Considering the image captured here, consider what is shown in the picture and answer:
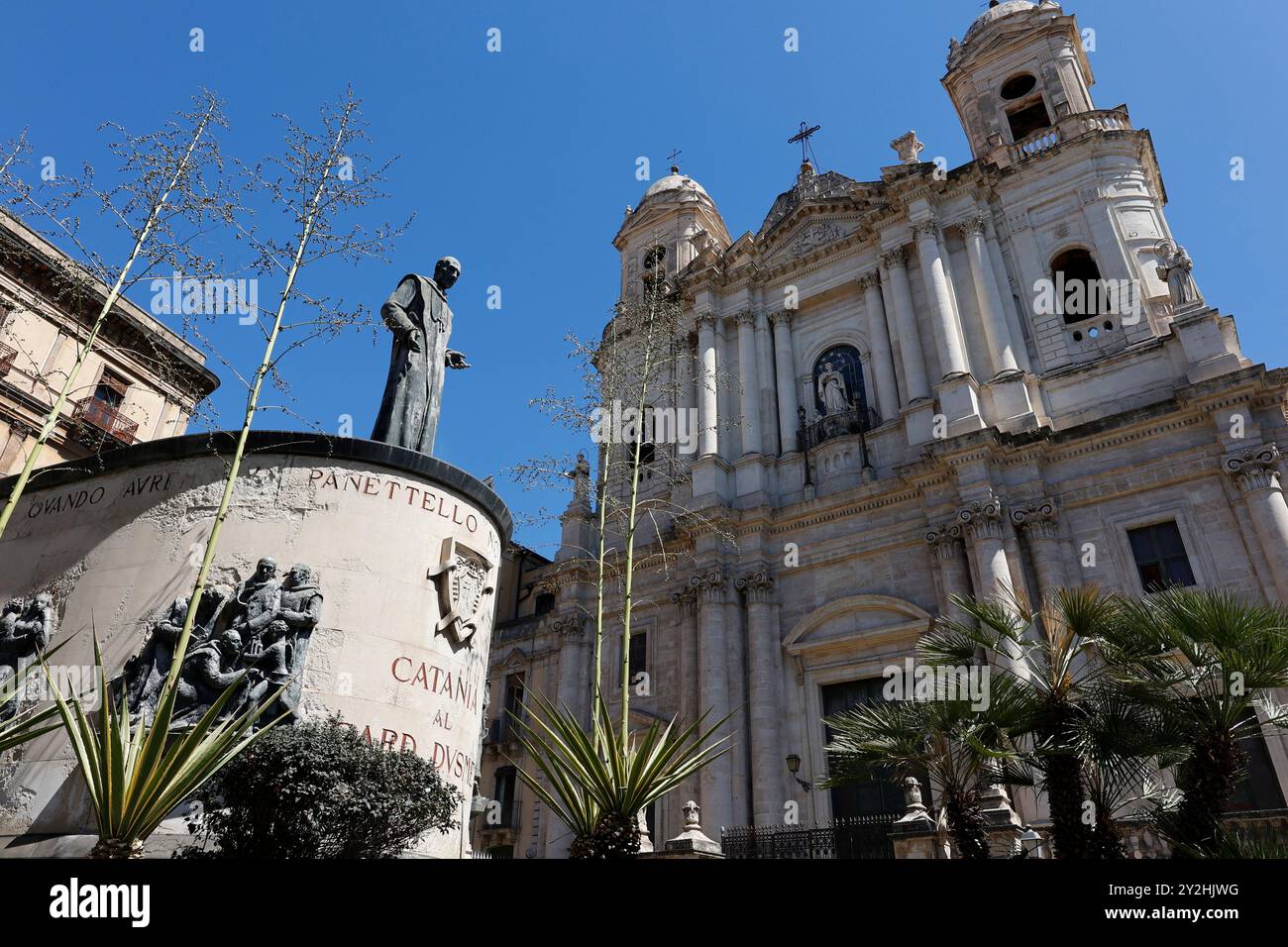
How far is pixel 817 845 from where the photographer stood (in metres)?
14.4

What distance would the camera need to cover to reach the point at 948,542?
17.1 meters

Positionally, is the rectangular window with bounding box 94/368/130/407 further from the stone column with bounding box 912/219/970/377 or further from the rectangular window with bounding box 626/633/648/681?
the stone column with bounding box 912/219/970/377

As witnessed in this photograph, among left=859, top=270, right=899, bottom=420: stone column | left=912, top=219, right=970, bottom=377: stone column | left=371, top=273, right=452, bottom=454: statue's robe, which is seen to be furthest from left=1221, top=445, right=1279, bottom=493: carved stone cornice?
left=371, top=273, right=452, bottom=454: statue's robe

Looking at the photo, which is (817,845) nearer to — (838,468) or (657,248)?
(838,468)

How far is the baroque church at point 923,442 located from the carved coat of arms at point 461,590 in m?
6.96

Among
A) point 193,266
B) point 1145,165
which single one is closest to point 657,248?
point 1145,165

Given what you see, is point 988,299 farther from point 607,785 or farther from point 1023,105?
point 607,785

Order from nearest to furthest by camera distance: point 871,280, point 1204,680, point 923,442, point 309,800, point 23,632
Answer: point 309,800
point 23,632
point 1204,680
point 923,442
point 871,280

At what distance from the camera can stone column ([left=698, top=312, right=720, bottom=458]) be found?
74.3 ft

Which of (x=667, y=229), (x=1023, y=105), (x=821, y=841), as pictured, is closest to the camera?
(x=821, y=841)

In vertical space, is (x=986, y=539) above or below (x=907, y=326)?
below

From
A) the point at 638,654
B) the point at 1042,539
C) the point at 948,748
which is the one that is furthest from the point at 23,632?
the point at 1042,539

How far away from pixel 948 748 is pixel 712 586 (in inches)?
440

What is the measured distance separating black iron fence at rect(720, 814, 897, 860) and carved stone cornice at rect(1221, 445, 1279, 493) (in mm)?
9093
